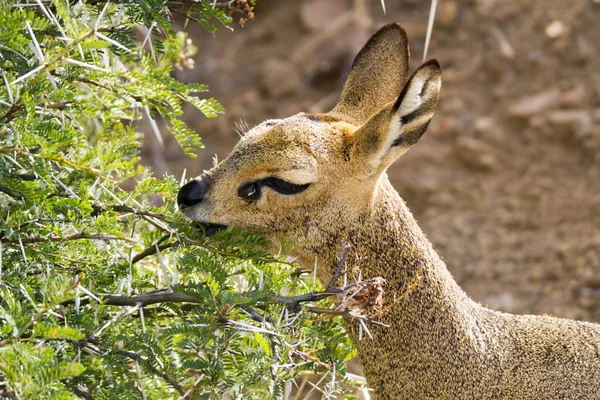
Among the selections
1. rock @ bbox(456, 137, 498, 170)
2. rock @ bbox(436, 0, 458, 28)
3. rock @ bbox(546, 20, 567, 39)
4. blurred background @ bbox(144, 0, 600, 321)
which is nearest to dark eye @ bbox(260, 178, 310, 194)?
blurred background @ bbox(144, 0, 600, 321)

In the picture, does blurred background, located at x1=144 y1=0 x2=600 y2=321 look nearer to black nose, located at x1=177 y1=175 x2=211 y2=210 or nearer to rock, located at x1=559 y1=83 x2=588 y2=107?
rock, located at x1=559 y1=83 x2=588 y2=107

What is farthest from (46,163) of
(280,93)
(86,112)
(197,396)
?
(280,93)

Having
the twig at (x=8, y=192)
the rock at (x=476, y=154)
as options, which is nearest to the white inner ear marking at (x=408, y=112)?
the twig at (x=8, y=192)

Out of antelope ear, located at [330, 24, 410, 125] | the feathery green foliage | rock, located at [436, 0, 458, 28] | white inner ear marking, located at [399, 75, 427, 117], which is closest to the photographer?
the feathery green foliage

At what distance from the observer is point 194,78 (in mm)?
9305

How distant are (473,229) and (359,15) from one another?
2.77 metres

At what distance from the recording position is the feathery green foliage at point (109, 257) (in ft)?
9.08

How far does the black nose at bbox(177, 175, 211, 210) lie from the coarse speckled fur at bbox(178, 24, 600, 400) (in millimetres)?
20

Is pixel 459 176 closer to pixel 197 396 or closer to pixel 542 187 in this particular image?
pixel 542 187

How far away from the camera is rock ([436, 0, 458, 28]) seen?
9195mm

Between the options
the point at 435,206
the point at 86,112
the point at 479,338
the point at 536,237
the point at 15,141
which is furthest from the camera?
the point at 435,206

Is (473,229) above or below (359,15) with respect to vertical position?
below

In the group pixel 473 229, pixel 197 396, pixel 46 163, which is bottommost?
pixel 473 229

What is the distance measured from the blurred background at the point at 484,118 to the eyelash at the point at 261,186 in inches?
153
